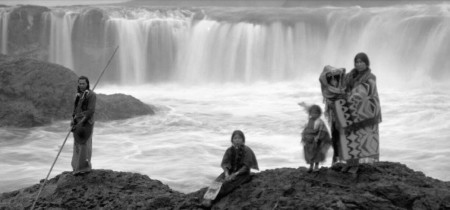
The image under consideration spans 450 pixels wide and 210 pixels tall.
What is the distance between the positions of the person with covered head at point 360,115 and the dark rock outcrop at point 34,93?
10.9m

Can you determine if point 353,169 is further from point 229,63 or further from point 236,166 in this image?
point 229,63

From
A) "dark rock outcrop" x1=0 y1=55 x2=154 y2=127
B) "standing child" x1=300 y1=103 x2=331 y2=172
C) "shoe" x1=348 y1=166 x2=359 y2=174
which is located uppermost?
"dark rock outcrop" x1=0 y1=55 x2=154 y2=127

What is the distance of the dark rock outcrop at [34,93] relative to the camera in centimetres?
1380

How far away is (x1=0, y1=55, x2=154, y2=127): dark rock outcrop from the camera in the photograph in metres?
13.8

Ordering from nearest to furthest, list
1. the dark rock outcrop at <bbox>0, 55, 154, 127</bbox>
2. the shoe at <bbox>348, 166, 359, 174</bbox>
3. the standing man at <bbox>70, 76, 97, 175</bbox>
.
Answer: the shoe at <bbox>348, 166, 359, 174</bbox> → the standing man at <bbox>70, 76, 97, 175</bbox> → the dark rock outcrop at <bbox>0, 55, 154, 127</bbox>

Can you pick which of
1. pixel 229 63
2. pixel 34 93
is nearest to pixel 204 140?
pixel 34 93

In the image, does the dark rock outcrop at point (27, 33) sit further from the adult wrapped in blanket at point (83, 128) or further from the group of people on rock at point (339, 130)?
the group of people on rock at point (339, 130)

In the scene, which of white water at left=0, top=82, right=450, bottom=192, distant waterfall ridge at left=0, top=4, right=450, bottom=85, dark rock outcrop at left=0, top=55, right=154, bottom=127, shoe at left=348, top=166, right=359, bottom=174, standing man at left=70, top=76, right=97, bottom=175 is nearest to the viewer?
shoe at left=348, top=166, right=359, bottom=174

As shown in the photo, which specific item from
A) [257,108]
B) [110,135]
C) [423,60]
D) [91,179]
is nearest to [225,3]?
[423,60]

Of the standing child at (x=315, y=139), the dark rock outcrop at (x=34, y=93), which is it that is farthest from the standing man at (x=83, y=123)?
the dark rock outcrop at (x=34, y=93)

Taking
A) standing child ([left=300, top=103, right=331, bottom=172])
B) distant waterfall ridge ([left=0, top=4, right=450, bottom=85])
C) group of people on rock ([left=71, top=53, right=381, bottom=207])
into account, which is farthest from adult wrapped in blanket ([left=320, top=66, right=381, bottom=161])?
distant waterfall ridge ([left=0, top=4, right=450, bottom=85])

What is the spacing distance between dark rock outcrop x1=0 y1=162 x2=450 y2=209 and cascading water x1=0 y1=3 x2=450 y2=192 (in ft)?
24.1

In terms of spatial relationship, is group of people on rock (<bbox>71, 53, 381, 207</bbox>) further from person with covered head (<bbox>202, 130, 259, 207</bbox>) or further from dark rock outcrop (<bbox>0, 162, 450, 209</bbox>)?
dark rock outcrop (<bbox>0, 162, 450, 209</bbox>)

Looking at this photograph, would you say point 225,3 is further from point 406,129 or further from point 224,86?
point 406,129
